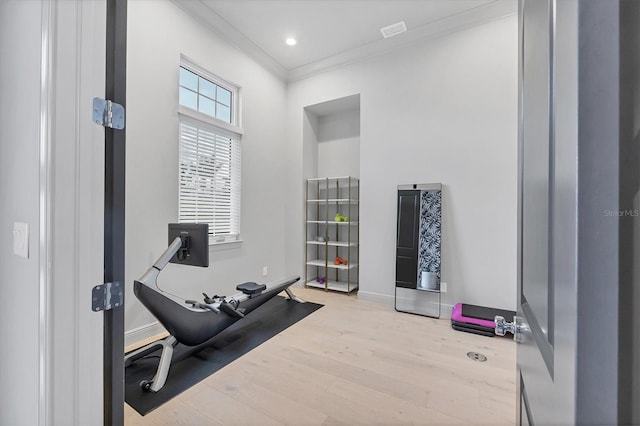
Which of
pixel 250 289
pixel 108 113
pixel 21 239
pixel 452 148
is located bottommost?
pixel 250 289

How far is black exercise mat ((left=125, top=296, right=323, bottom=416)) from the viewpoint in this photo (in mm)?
1766

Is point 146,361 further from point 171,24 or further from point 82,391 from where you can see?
point 171,24

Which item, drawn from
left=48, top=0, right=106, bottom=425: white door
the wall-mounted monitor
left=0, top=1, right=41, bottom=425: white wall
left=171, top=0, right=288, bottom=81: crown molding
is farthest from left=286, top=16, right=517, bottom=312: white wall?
left=0, top=1, right=41, bottom=425: white wall

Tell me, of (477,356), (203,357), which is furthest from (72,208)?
(477,356)

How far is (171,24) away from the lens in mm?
2758

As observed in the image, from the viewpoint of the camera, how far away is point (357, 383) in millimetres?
1896

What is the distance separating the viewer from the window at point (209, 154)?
9.82 feet

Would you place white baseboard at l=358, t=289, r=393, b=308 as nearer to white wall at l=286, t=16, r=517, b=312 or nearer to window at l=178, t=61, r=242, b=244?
white wall at l=286, t=16, r=517, b=312

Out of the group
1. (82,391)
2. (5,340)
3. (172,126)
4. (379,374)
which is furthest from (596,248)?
(172,126)

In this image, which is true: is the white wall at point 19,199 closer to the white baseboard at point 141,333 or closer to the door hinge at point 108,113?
the door hinge at point 108,113

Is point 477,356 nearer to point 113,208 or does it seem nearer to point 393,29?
point 113,208

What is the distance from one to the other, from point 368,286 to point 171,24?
3.81 meters

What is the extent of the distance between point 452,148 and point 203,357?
3.39 m

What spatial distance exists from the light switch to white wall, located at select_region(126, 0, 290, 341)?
5.02 ft
